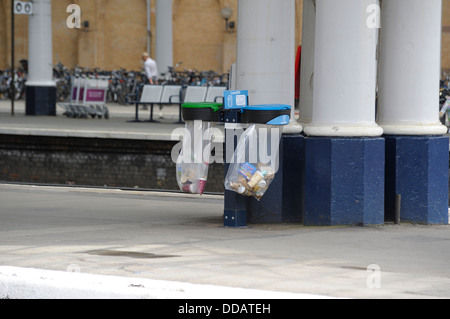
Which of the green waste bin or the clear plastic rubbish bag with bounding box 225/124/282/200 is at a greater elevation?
the green waste bin

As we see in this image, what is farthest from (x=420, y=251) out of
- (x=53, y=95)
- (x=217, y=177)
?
(x=53, y=95)

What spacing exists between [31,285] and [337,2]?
4046 mm

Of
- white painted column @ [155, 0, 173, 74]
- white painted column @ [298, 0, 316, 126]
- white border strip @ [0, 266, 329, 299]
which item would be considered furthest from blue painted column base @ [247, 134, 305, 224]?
white painted column @ [155, 0, 173, 74]

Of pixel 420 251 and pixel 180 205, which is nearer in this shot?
pixel 420 251

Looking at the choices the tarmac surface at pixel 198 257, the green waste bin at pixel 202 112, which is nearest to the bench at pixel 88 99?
the tarmac surface at pixel 198 257

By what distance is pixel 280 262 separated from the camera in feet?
23.3

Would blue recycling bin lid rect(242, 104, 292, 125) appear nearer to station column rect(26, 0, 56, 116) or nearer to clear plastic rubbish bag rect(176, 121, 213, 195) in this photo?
clear plastic rubbish bag rect(176, 121, 213, 195)

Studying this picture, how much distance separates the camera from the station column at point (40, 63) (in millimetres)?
26453

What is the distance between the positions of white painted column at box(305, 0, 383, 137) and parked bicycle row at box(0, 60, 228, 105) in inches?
750

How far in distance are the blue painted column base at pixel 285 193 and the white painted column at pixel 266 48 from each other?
1.47ft

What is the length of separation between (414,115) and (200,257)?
3340mm

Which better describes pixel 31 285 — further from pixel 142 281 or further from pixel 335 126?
pixel 335 126

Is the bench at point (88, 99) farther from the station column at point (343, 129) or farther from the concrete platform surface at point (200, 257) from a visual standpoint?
the station column at point (343, 129)

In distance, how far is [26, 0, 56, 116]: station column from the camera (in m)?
26.5
